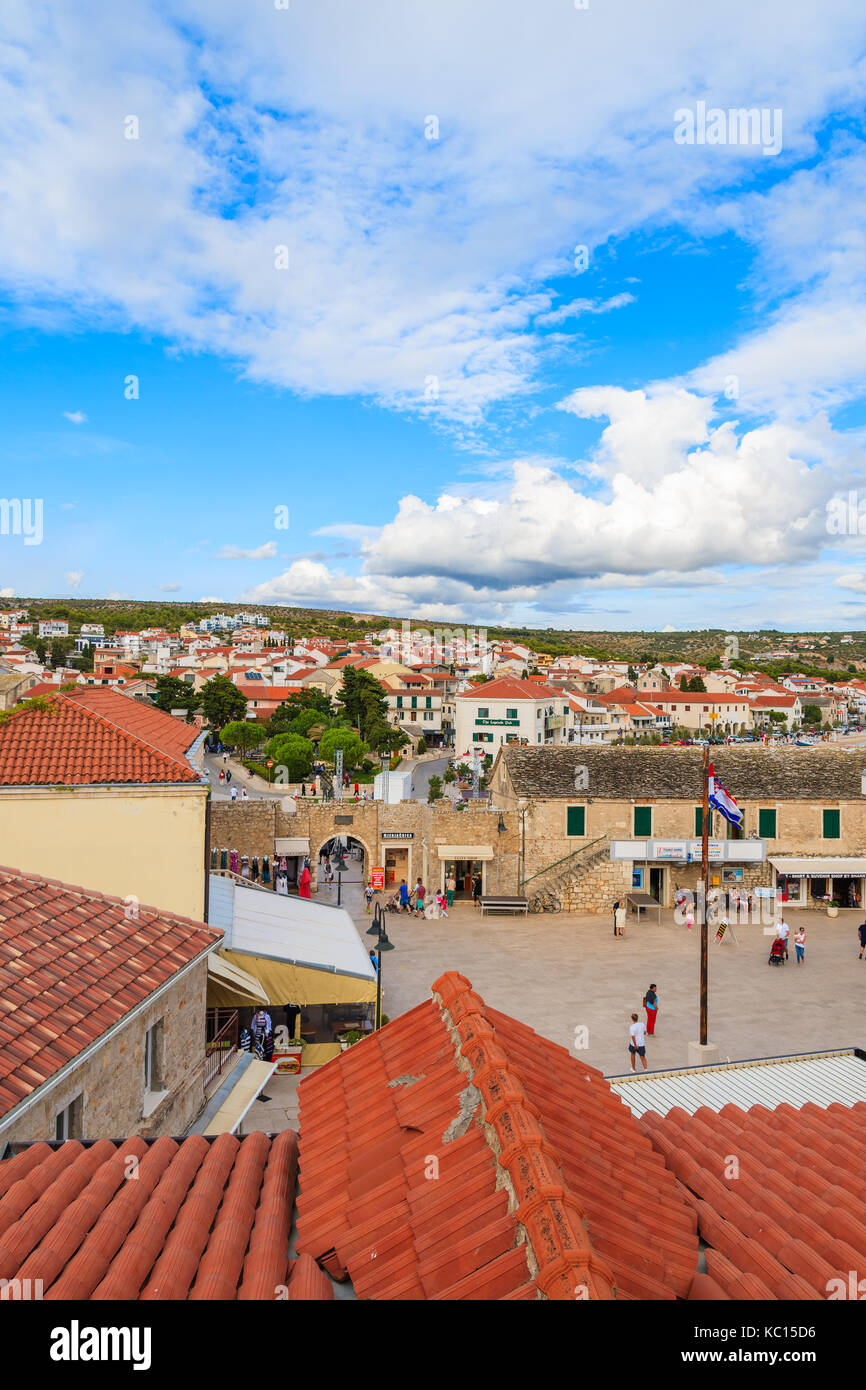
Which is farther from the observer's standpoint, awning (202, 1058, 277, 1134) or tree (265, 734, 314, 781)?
tree (265, 734, 314, 781)

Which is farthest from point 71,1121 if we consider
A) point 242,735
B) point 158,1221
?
point 242,735

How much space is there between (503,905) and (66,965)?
18.4 m

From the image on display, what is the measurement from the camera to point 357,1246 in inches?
129

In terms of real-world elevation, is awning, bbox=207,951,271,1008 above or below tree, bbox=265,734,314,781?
above

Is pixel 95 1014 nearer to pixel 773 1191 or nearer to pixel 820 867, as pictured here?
pixel 773 1191

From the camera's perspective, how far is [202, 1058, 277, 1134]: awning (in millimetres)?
9449

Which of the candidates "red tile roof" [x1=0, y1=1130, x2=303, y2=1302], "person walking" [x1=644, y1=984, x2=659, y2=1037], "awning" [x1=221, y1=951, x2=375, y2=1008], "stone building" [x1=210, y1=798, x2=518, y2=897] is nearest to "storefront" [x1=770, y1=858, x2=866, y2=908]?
"stone building" [x1=210, y1=798, x2=518, y2=897]

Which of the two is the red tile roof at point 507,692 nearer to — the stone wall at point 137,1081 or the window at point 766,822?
the window at point 766,822

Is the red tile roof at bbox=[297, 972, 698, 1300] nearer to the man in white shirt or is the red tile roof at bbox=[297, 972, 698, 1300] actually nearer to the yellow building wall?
the yellow building wall

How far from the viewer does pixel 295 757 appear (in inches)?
1934

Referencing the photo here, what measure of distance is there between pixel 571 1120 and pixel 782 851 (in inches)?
984

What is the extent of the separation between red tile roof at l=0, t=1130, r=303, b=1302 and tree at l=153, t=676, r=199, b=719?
69.3m

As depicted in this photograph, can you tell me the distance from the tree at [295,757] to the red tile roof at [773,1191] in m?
43.3
